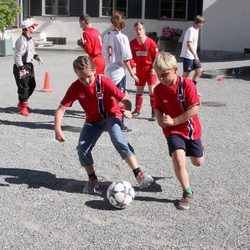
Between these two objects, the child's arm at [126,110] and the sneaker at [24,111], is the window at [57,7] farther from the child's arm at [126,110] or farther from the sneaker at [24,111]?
the child's arm at [126,110]

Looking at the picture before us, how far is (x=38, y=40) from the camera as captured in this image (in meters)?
27.3

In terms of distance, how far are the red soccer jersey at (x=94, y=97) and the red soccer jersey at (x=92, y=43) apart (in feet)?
11.3

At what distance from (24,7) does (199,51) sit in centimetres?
991

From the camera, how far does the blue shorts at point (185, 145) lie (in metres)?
5.07

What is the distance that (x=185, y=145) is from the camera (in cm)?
517

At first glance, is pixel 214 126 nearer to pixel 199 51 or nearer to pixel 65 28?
pixel 199 51

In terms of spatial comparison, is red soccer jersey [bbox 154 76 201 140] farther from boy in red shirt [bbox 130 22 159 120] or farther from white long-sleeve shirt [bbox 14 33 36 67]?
white long-sleeve shirt [bbox 14 33 36 67]

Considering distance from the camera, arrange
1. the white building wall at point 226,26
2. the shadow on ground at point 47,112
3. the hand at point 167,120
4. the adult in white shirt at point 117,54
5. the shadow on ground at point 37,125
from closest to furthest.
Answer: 1. the hand at point 167,120
2. the adult in white shirt at point 117,54
3. the shadow on ground at point 37,125
4. the shadow on ground at point 47,112
5. the white building wall at point 226,26

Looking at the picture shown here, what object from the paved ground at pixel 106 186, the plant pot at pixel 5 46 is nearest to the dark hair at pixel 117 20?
the paved ground at pixel 106 186

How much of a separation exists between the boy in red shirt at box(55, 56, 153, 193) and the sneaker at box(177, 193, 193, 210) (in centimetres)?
54

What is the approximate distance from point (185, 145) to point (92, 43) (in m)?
4.10

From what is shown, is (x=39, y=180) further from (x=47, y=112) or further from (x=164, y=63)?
(x=47, y=112)

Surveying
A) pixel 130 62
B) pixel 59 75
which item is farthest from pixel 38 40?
pixel 130 62

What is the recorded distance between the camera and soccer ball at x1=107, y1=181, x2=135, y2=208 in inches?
195
